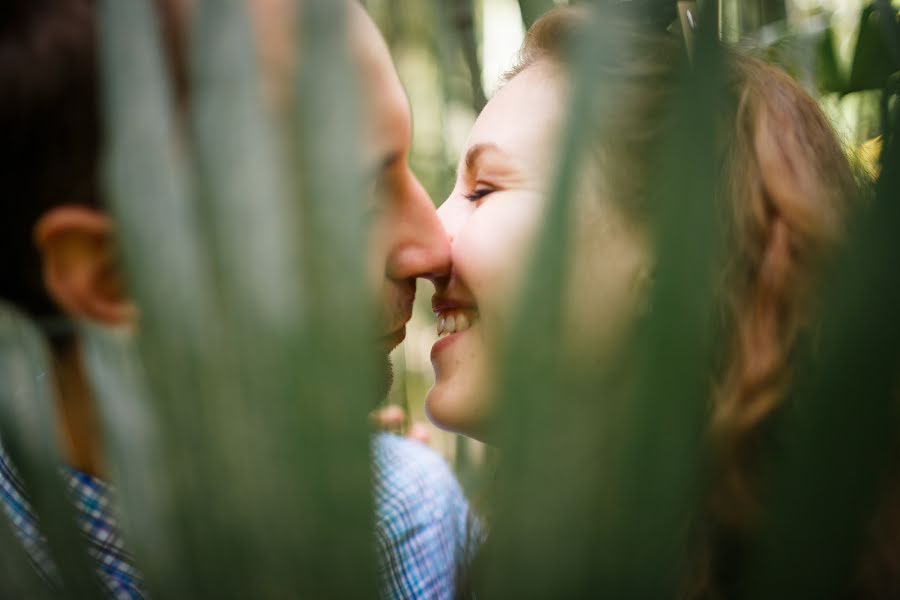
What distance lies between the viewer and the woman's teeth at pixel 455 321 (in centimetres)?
66

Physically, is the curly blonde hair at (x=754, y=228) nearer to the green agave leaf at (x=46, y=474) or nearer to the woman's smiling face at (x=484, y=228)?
the woman's smiling face at (x=484, y=228)

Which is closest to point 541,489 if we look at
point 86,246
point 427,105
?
point 86,246

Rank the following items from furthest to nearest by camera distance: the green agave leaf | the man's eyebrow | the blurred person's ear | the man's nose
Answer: the man's eyebrow → the man's nose → the blurred person's ear → the green agave leaf

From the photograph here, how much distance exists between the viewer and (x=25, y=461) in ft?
0.77

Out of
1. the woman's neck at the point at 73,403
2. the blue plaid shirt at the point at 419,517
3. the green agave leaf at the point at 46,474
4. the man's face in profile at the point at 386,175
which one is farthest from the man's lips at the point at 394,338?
the green agave leaf at the point at 46,474

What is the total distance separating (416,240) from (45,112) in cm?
27

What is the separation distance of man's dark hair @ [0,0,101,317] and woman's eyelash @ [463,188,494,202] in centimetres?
36

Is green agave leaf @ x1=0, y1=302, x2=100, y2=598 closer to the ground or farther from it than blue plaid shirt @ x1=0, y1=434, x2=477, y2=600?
farther from it

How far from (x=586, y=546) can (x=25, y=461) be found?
189 millimetres

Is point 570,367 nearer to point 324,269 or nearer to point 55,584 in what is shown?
point 324,269

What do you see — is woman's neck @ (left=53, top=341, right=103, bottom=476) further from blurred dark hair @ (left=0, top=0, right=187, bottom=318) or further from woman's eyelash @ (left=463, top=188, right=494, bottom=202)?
woman's eyelash @ (left=463, top=188, right=494, bottom=202)

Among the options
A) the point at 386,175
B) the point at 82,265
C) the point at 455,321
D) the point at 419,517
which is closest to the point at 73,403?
the point at 82,265

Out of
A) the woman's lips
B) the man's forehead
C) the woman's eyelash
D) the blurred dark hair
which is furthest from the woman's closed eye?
the blurred dark hair

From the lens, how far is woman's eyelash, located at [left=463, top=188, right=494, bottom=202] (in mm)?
655
